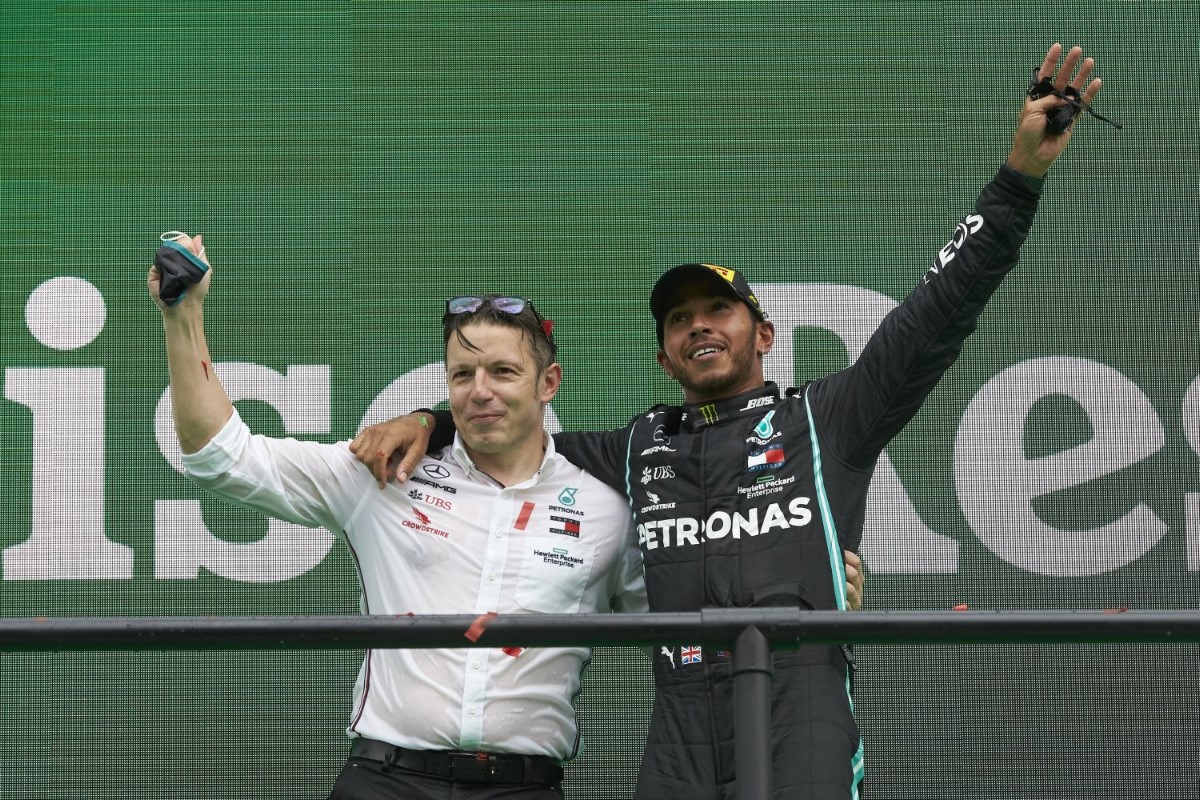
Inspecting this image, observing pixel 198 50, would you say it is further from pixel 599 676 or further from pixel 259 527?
pixel 599 676

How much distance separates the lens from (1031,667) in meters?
2.98

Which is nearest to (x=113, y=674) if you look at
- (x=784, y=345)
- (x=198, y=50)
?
(x=198, y=50)

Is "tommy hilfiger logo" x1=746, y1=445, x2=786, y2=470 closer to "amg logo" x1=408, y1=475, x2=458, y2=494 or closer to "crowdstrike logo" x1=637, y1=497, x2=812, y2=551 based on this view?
"crowdstrike logo" x1=637, y1=497, x2=812, y2=551

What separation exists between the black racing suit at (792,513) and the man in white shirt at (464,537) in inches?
5.3

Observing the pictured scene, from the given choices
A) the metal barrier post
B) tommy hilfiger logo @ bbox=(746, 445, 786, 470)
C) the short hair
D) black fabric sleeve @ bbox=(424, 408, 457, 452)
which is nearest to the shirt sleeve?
black fabric sleeve @ bbox=(424, 408, 457, 452)

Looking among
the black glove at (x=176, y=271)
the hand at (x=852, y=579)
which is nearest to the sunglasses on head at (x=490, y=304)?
the black glove at (x=176, y=271)

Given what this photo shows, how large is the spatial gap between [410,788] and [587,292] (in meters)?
1.30

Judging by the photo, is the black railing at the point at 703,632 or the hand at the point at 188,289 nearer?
the black railing at the point at 703,632

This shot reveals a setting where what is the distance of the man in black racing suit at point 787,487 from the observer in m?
2.08

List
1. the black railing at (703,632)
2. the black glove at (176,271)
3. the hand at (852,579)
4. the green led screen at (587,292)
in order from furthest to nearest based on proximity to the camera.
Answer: the green led screen at (587,292) → the hand at (852,579) → the black glove at (176,271) → the black railing at (703,632)

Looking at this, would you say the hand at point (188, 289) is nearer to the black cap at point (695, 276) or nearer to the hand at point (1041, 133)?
the black cap at point (695, 276)

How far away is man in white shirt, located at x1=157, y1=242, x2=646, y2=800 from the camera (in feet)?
6.93

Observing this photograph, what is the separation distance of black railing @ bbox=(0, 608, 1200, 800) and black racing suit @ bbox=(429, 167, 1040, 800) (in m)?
0.59

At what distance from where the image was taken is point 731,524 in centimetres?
218
